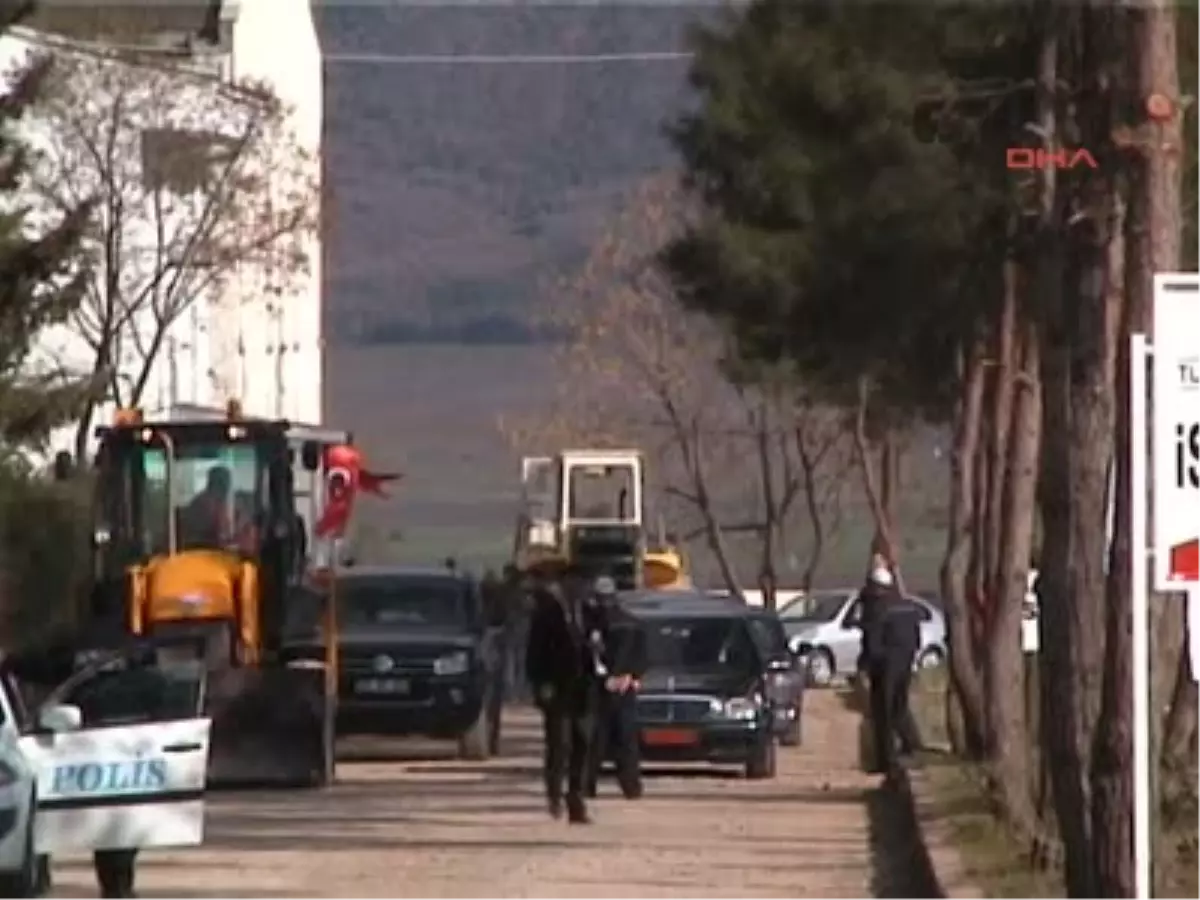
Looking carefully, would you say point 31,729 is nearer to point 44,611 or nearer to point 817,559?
point 44,611

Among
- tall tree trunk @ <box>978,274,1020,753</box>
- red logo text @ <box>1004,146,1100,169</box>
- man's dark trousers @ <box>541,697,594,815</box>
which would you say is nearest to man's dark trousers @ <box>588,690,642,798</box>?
man's dark trousers @ <box>541,697,594,815</box>

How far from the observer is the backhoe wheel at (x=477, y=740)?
35.9 m

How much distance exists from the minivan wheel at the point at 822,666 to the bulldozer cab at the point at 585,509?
4.31m

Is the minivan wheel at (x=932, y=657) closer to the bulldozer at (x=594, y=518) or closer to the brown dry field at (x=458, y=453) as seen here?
the bulldozer at (x=594, y=518)

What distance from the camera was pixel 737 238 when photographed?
36.4m

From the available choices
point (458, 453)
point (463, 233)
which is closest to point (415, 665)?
point (458, 453)

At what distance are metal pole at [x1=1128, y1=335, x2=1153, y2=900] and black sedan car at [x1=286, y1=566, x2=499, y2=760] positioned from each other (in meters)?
20.7

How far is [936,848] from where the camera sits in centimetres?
2191

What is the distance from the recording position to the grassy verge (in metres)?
19.5

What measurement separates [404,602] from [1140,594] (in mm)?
24010

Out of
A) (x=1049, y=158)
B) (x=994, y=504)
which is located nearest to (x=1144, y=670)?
(x=1049, y=158)

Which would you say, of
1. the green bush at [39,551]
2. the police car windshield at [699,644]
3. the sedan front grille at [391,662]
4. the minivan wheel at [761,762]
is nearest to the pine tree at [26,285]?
the green bush at [39,551]

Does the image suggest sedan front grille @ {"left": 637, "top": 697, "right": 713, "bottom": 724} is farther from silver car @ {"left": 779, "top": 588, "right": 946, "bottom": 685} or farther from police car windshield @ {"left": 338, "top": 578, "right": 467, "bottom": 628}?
silver car @ {"left": 779, "top": 588, "right": 946, "bottom": 685}

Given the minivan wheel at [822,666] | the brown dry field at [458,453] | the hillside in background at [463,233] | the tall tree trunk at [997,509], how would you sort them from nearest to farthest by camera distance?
the tall tree trunk at [997,509]
the minivan wheel at [822,666]
the brown dry field at [458,453]
the hillside in background at [463,233]
